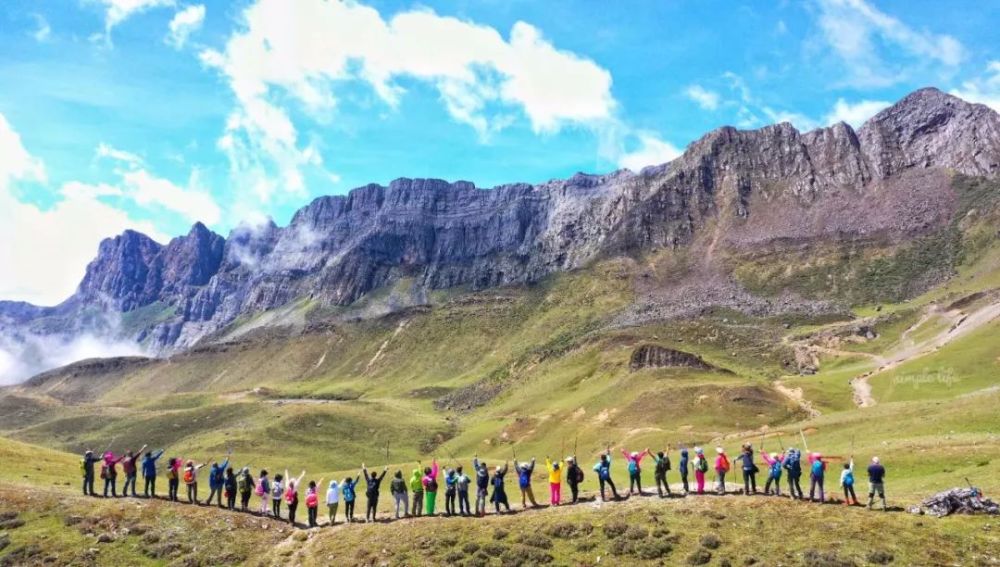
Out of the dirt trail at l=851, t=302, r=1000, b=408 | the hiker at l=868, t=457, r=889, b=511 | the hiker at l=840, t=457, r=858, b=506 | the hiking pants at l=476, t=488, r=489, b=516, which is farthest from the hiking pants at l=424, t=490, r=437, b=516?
the dirt trail at l=851, t=302, r=1000, b=408

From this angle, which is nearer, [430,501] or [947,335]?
[430,501]

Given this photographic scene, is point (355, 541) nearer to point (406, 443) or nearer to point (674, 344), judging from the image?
point (406, 443)

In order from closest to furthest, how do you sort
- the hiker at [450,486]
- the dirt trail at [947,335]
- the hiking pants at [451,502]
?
the hiker at [450,486], the hiking pants at [451,502], the dirt trail at [947,335]

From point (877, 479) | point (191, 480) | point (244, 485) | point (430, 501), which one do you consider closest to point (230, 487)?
point (244, 485)

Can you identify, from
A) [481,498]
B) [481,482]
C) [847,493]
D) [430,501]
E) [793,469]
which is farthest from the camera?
[481,498]

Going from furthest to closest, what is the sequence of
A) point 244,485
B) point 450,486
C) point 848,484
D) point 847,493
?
point 244,485 < point 450,486 < point 847,493 < point 848,484

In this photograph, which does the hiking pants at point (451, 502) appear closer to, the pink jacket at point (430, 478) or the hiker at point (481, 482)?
the pink jacket at point (430, 478)

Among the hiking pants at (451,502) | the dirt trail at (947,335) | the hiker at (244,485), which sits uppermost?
the dirt trail at (947,335)

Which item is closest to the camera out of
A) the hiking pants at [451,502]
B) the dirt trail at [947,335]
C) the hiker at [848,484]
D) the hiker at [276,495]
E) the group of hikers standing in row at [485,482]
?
the hiker at [848,484]

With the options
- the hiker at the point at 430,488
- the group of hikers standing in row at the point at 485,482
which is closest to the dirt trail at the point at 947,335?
the group of hikers standing in row at the point at 485,482

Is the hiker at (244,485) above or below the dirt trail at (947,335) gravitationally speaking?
below

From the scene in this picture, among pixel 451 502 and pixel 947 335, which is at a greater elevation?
pixel 947 335

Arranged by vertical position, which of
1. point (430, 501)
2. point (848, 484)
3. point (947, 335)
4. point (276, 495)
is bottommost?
point (430, 501)

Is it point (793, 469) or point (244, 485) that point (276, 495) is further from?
point (793, 469)
